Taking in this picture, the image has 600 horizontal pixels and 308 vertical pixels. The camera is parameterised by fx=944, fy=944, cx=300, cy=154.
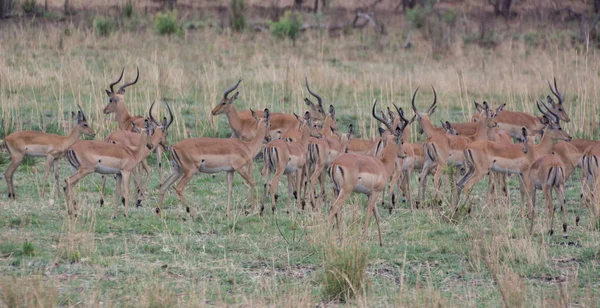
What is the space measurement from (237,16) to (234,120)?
44.7ft

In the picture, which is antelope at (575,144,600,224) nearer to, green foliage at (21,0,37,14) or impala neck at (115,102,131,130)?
impala neck at (115,102,131,130)

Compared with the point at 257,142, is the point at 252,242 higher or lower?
lower

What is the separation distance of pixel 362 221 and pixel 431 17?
18138mm

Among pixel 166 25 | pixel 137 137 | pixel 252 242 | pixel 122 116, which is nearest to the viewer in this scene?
pixel 252 242

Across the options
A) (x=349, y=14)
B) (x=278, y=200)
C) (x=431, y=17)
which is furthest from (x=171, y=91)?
(x=349, y=14)

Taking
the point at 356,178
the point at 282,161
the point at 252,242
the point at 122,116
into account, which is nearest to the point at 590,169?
the point at 356,178

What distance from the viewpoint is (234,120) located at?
39.2 ft

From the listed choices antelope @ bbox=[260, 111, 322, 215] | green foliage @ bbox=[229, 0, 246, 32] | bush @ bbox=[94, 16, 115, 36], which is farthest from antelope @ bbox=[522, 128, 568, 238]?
green foliage @ bbox=[229, 0, 246, 32]

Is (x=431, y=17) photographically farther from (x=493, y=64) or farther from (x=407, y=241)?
(x=407, y=241)

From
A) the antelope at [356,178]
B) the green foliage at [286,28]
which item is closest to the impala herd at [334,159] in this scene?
the antelope at [356,178]

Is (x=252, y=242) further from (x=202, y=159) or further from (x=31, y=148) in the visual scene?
(x=31, y=148)

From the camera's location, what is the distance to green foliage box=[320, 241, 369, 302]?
6207 millimetres

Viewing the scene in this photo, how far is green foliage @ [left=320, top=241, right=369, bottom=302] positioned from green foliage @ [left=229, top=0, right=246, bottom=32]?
18891 millimetres

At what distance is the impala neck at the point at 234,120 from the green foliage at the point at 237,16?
13057 millimetres
